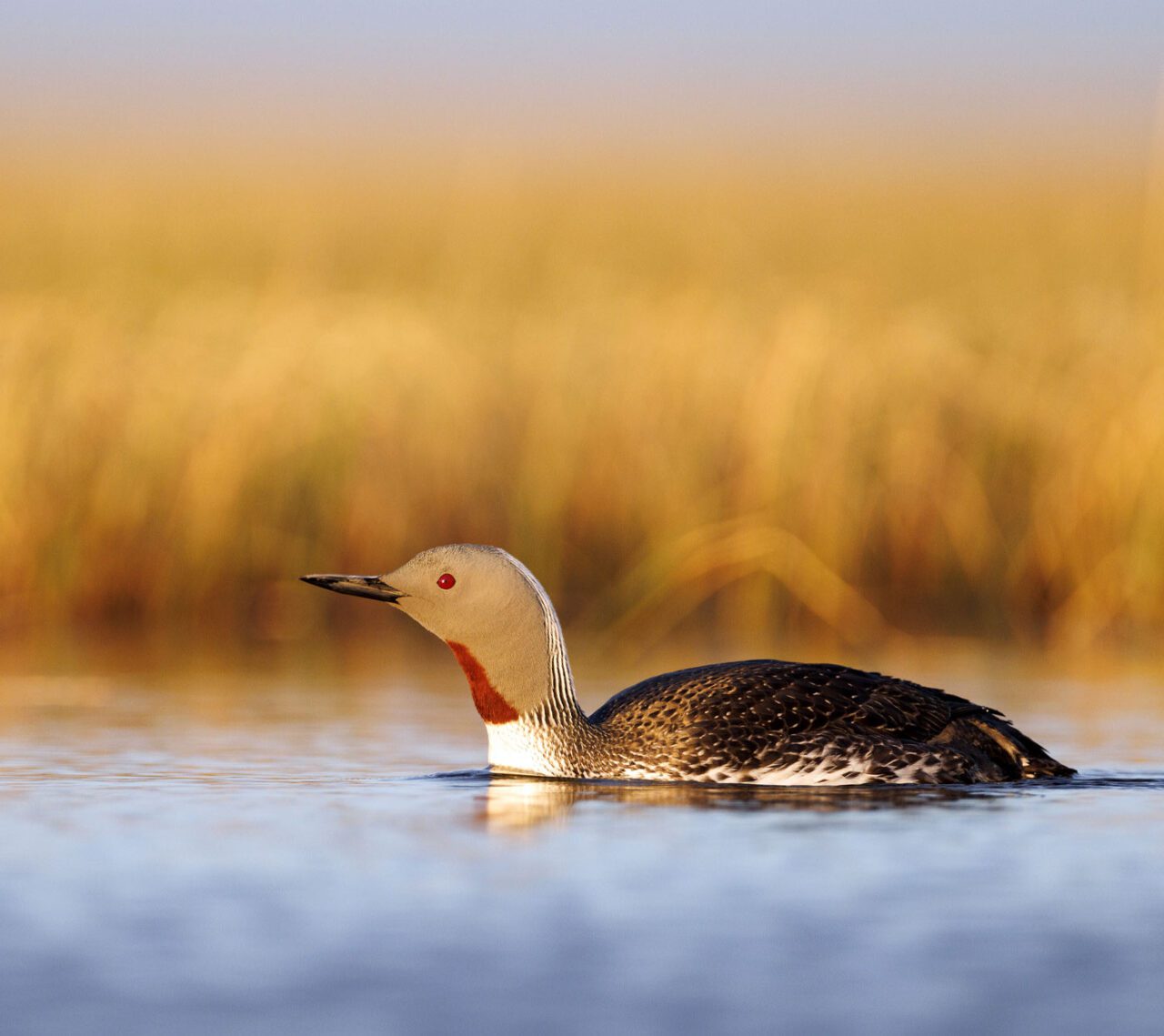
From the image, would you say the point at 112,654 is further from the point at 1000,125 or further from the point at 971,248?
the point at 1000,125

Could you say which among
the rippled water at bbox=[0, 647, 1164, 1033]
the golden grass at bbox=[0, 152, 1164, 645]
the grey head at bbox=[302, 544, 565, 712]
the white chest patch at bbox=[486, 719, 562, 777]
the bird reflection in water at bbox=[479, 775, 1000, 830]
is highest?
the golden grass at bbox=[0, 152, 1164, 645]

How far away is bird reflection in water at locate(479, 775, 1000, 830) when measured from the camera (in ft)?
19.0

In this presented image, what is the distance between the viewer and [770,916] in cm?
439

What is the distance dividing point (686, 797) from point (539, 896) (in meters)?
1.52

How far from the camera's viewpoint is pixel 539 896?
4.61 metres

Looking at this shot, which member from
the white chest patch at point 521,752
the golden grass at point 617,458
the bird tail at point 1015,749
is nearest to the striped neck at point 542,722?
the white chest patch at point 521,752

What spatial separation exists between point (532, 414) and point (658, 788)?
5036 millimetres

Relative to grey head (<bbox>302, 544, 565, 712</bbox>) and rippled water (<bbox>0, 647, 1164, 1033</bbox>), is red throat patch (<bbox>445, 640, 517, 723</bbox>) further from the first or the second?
rippled water (<bbox>0, 647, 1164, 1033</bbox>)

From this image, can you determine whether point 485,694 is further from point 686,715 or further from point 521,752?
point 686,715

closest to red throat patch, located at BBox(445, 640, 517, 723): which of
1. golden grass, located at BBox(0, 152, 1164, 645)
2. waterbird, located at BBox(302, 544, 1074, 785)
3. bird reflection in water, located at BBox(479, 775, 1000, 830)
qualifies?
waterbird, located at BBox(302, 544, 1074, 785)

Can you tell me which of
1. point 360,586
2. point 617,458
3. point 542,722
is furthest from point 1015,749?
point 617,458

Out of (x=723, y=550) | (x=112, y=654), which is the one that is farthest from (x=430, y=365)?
(x=112, y=654)

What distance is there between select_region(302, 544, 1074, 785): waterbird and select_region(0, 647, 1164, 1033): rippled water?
0.17m

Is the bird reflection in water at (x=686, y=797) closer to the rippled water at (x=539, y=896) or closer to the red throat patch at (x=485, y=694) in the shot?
the rippled water at (x=539, y=896)
